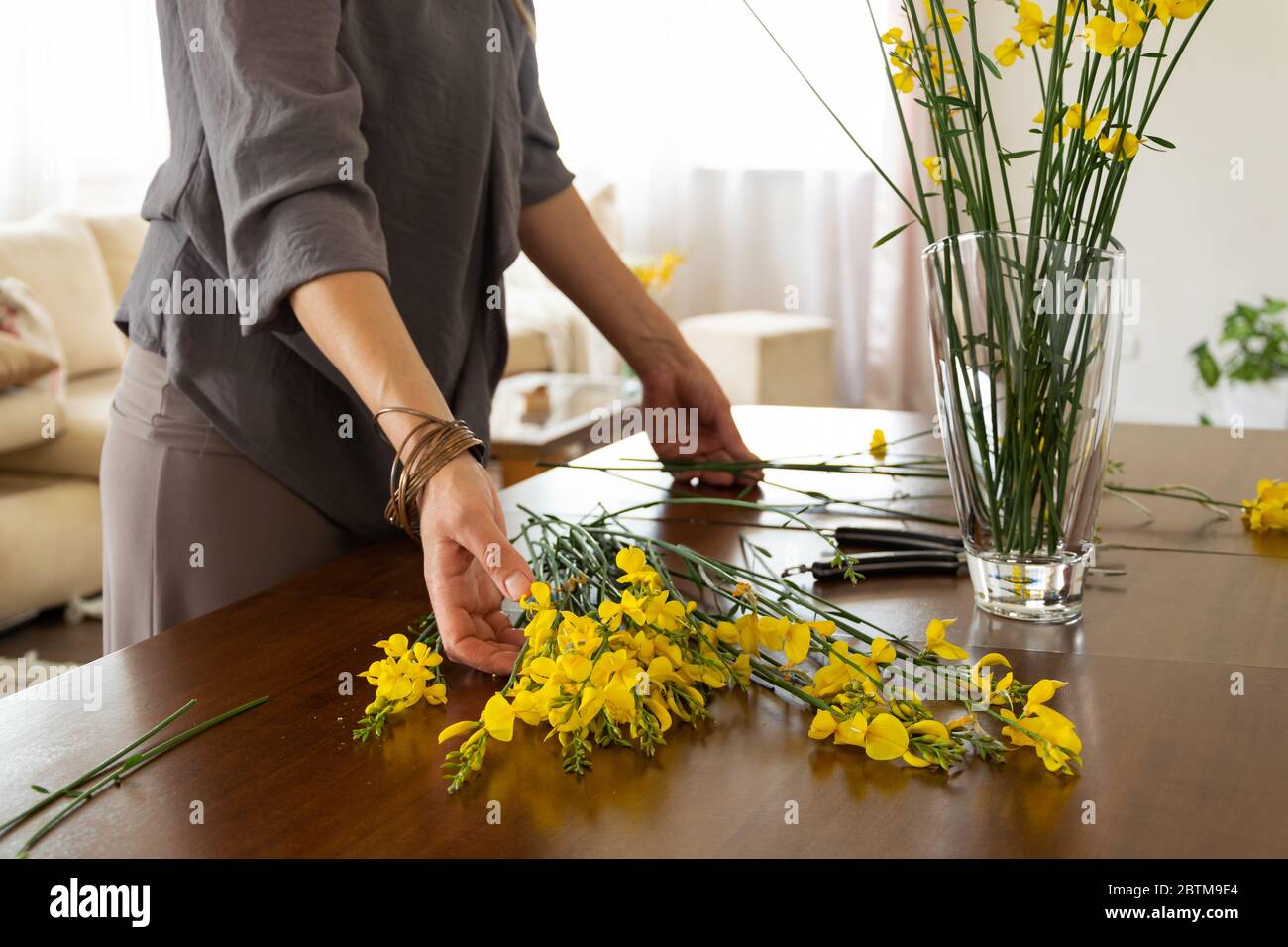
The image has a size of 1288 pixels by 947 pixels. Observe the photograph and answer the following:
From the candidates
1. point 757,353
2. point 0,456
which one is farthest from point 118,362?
point 757,353

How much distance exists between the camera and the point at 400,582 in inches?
37.6

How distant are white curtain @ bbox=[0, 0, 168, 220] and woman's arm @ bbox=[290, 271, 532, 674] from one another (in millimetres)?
4856

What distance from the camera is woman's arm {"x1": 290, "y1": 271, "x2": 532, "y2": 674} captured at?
0.76 m

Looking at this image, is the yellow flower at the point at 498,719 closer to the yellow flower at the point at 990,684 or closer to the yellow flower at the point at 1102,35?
the yellow flower at the point at 990,684

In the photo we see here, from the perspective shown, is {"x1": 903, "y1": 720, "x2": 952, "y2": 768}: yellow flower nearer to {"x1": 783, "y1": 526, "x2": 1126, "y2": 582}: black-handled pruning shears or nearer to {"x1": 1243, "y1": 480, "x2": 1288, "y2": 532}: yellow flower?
{"x1": 783, "y1": 526, "x2": 1126, "y2": 582}: black-handled pruning shears

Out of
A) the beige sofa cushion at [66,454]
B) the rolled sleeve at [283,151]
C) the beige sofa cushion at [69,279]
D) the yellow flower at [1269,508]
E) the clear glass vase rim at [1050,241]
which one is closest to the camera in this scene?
the clear glass vase rim at [1050,241]

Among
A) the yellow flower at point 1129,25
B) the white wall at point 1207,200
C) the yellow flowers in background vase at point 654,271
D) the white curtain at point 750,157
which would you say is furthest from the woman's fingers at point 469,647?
the white curtain at point 750,157

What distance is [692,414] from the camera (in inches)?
52.4

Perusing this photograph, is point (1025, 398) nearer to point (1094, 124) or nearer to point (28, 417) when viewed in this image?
point (1094, 124)

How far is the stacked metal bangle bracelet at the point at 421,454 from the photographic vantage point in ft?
2.68

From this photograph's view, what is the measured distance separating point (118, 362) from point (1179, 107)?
3.75 m

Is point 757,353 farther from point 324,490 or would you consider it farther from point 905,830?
point 905,830
